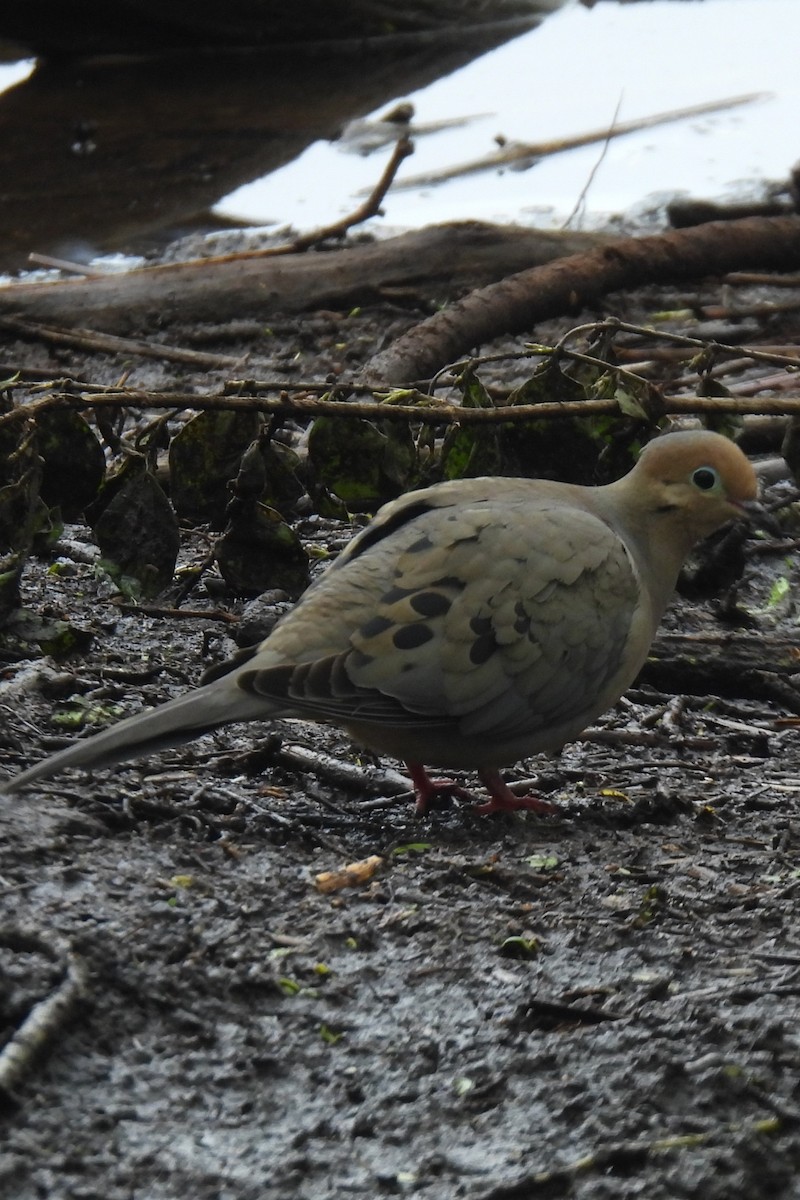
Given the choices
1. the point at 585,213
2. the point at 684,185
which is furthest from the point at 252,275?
the point at 684,185

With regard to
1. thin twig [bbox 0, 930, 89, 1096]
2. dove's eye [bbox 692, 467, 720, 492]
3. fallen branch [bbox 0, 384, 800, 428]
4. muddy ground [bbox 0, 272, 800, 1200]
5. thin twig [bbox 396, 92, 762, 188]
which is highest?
fallen branch [bbox 0, 384, 800, 428]

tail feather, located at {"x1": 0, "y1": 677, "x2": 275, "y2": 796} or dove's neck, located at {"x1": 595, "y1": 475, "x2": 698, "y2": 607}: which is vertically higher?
tail feather, located at {"x1": 0, "y1": 677, "x2": 275, "y2": 796}

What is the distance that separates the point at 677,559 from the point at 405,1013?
176cm

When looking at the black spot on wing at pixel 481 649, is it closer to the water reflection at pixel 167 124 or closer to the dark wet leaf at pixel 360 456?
the dark wet leaf at pixel 360 456

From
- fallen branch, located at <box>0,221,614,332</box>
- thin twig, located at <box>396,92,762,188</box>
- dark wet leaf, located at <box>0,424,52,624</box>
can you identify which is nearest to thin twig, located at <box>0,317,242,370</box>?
fallen branch, located at <box>0,221,614,332</box>

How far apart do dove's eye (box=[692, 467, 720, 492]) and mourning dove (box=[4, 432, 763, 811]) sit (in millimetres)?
320

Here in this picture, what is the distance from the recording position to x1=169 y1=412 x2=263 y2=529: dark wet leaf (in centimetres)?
394

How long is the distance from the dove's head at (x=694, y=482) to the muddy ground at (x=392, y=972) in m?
0.64

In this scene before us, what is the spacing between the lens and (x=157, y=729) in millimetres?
3146

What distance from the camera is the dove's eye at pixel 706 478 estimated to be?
382cm

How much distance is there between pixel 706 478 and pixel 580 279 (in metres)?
3.62

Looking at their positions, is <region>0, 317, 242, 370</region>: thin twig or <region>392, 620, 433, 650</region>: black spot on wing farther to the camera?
<region>0, 317, 242, 370</region>: thin twig

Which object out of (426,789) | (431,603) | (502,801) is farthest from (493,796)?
(431,603)

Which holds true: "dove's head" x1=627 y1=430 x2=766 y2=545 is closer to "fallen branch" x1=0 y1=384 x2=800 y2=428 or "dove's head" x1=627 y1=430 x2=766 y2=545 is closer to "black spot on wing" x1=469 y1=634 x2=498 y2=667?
"fallen branch" x1=0 y1=384 x2=800 y2=428
